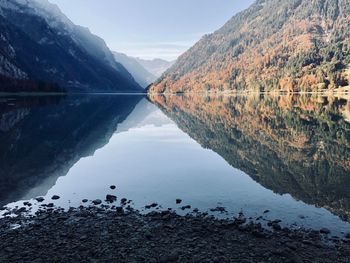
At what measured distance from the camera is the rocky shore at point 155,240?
17484 millimetres

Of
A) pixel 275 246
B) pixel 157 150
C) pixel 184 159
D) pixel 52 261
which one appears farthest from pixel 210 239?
pixel 157 150

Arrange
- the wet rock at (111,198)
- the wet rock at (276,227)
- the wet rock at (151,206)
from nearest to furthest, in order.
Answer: the wet rock at (276,227) → the wet rock at (151,206) → the wet rock at (111,198)

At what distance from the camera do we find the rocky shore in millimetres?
17484

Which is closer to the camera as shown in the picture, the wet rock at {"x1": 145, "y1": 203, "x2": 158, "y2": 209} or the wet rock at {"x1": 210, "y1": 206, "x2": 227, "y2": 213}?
the wet rock at {"x1": 210, "y1": 206, "x2": 227, "y2": 213}

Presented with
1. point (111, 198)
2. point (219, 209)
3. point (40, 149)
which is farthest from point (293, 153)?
point (40, 149)

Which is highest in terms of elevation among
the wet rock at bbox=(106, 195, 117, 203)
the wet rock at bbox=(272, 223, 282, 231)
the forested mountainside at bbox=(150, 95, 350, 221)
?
the wet rock at bbox=(272, 223, 282, 231)

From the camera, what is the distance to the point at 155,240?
19.5 meters

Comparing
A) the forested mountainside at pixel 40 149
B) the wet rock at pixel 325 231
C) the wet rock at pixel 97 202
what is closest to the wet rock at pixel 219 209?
the wet rock at pixel 325 231

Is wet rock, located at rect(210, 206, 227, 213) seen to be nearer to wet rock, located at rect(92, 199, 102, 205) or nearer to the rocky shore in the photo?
the rocky shore

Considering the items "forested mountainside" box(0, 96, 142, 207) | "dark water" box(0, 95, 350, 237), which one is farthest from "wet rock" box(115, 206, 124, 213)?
"forested mountainside" box(0, 96, 142, 207)

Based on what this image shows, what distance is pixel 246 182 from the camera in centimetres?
3297

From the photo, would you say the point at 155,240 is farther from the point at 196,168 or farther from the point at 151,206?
the point at 196,168

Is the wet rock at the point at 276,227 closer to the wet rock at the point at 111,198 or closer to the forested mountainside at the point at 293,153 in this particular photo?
the forested mountainside at the point at 293,153

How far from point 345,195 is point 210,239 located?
14149mm
